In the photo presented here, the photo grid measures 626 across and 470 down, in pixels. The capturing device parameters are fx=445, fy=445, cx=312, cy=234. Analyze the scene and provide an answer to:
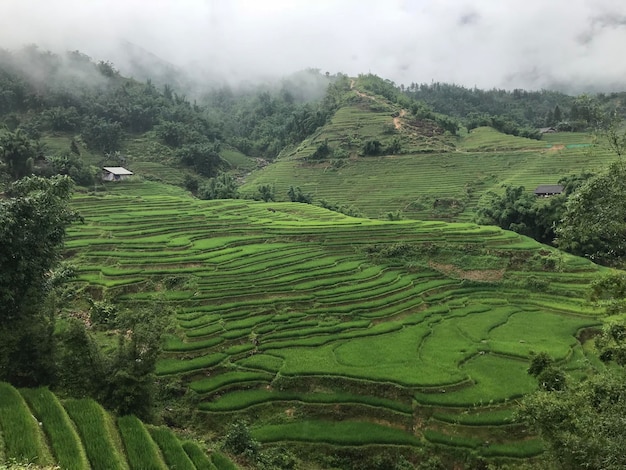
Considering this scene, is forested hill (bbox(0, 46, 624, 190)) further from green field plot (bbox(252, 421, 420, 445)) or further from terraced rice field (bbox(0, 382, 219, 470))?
green field plot (bbox(252, 421, 420, 445))

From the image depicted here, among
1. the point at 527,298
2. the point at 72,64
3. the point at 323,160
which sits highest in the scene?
the point at 72,64

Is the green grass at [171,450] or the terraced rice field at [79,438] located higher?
the terraced rice field at [79,438]

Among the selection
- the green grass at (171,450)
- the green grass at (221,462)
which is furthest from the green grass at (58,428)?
the green grass at (221,462)

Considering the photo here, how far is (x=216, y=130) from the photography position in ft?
255

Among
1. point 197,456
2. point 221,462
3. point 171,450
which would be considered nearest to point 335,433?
point 221,462

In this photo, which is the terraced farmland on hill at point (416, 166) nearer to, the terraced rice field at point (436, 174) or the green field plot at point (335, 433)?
the terraced rice field at point (436, 174)

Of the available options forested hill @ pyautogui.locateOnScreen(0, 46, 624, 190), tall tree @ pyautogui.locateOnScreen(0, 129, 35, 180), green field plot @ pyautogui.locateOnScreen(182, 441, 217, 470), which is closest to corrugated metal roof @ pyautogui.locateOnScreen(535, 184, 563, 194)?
forested hill @ pyautogui.locateOnScreen(0, 46, 624, 190)

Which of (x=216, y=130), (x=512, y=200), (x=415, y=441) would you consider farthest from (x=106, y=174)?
(x=415, y=441)

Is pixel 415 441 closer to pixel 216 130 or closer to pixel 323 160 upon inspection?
pixel 323 160

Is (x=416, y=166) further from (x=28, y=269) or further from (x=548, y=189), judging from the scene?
(x=28, y=269)

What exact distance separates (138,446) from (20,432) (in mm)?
2243

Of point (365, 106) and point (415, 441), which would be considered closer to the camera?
point (415, 441)

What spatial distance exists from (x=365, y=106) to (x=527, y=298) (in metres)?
58.3

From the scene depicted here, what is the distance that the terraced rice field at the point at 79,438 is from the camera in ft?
27.3
